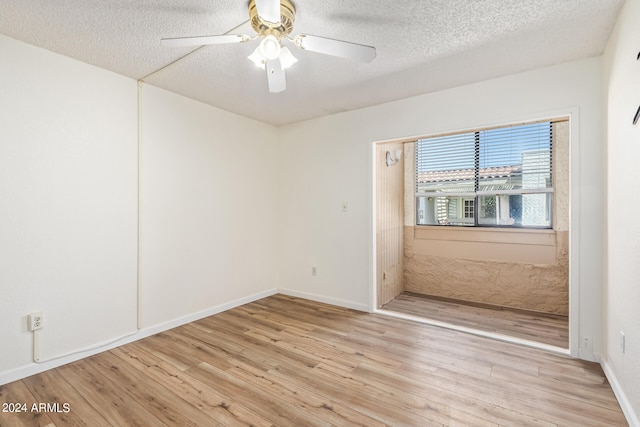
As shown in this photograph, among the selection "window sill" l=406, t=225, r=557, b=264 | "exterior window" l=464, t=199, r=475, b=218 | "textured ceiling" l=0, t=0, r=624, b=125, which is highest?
"textured ceiling" l=0, t=0, r=624, b=125

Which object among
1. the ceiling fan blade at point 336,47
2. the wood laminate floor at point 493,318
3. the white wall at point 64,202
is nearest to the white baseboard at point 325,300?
the wood laminate floor at point 493,318

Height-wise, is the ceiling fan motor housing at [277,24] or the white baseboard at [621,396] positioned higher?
the ceiling fan motor housing at [277,24]

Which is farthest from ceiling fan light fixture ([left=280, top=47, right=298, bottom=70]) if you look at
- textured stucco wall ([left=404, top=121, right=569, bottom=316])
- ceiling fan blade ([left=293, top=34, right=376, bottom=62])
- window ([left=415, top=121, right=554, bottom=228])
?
textured stucco wall ([left=404, top=121, right=569, bottom=316])

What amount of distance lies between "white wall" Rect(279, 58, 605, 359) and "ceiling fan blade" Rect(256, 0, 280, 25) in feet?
6.92

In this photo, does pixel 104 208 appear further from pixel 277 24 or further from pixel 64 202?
pixel 277 24

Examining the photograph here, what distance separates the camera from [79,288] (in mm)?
2418

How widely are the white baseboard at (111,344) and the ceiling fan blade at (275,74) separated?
8.25 ft

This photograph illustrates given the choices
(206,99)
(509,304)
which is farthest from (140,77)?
(509,304)

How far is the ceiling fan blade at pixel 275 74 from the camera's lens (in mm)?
1857

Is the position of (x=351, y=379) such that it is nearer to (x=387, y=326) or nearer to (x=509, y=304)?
(x=387, y=326)

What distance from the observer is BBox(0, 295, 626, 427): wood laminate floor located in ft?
5.69

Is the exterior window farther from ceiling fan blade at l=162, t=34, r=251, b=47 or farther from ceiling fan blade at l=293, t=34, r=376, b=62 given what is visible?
ceiling fan blade at l=162, t=34, r=251, b=47

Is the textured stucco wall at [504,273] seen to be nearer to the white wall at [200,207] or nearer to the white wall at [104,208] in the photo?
the white wall at [200,207]

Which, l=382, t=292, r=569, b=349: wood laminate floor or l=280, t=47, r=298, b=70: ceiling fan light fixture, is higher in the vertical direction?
l=280, t=47, r=298, b=70: ceiling fan light fixture
